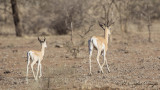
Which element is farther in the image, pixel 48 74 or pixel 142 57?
pixel 142 57

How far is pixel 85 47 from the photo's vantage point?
2091 cm

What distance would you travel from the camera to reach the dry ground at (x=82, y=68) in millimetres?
9727

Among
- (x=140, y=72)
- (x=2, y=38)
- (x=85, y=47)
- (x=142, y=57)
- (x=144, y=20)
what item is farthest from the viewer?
(x=144, y=20)

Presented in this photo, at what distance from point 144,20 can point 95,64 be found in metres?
19.1

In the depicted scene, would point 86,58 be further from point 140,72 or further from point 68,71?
point 68,71

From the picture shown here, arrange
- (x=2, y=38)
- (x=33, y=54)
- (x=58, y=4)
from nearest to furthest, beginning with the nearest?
(x=33, y=54), (x=2, y=38), (x=58, y=4)

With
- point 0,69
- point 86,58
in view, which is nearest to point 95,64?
point 86,58

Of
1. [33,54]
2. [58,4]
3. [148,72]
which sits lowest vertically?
[148,72]

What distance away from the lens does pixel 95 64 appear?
48.2ft

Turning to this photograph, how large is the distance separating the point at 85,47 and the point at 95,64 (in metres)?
6.24

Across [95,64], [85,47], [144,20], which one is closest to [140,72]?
[95,64]

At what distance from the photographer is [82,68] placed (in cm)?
1357

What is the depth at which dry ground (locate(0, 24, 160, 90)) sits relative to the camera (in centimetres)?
973

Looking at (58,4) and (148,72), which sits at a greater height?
(58,4)
